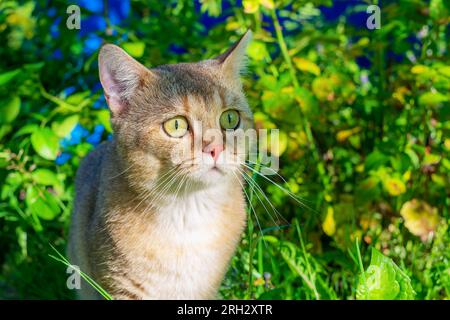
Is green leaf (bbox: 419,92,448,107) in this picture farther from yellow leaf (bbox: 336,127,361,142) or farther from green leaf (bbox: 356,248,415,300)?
green leaf (bbox: 356,248,415,300)

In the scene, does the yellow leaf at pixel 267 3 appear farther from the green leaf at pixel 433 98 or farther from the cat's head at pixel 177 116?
the green leaf at pixel 433 98

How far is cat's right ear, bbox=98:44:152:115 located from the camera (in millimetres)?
2150

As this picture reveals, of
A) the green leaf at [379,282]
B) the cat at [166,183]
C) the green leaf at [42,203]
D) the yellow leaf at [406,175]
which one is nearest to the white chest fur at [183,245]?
the cat at [166,183]

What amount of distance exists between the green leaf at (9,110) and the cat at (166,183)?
24.4 inches

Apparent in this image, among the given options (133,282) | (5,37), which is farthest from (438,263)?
(5,37)

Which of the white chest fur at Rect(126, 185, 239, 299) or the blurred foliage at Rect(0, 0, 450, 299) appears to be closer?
the white chest fur at Rect(126, 185, 239, 299)

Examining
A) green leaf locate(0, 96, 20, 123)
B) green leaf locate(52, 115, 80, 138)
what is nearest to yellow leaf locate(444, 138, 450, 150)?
green leaf locate(52, 115, 80, 138)

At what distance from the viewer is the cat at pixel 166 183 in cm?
211

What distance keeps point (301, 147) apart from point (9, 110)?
1.32 metres

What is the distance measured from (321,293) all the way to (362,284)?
0.59 metres

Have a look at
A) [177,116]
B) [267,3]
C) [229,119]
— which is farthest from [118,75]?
[267,3]

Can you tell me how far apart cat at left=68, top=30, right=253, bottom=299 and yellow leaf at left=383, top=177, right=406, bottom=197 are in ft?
2.31

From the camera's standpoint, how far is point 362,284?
193cm

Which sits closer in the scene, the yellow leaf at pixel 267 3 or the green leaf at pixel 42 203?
the yellow leaf at pixel 267 3
